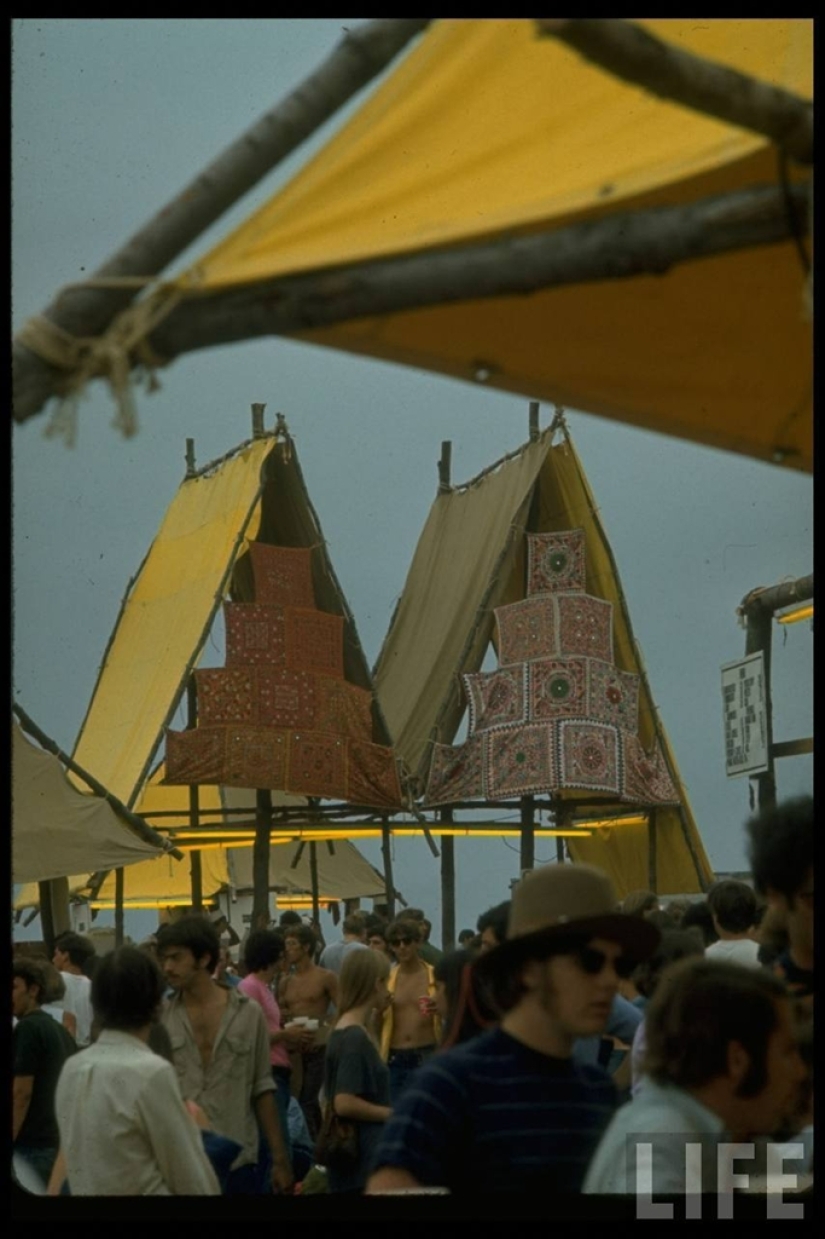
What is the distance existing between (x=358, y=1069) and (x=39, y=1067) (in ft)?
3.48

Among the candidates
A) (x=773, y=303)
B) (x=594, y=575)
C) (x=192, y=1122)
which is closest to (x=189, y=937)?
(x=192, y=1122)

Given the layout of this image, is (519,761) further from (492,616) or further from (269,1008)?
(269,1008)

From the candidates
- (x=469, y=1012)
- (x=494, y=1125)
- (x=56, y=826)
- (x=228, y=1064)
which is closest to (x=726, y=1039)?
(x=494, y=1125)

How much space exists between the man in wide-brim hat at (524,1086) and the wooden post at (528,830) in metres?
11.7

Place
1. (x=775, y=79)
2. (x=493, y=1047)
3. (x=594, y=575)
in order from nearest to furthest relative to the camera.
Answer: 1. (x=775, y=79)
2. (x=493, y=1047)
3. (x=594, y=575)

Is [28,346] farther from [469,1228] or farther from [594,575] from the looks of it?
[594,575]

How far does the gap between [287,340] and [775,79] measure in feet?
2.82

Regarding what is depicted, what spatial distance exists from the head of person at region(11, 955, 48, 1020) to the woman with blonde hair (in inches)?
39.2

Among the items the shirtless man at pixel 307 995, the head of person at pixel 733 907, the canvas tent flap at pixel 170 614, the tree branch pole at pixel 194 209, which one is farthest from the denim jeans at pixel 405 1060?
the canvas tent flap at pixel 170 614

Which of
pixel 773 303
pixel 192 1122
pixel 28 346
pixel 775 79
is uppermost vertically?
pixel 775 79

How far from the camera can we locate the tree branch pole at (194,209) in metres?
2.74

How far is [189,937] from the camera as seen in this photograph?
5914mm

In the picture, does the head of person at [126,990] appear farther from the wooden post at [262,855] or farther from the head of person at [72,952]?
the wooden post at [262,855]

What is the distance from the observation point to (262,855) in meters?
15.0
